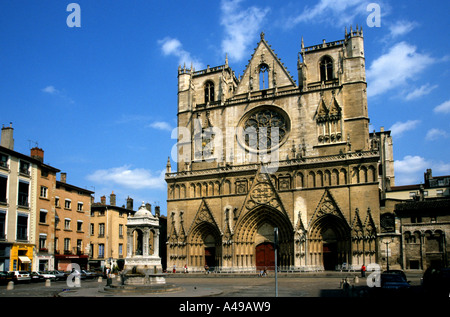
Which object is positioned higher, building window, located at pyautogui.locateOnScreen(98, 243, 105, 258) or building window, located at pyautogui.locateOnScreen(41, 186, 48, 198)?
building window, located at pyautogui.locateOnScreen(41, 186, 48, 198)

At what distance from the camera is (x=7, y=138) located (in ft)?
137

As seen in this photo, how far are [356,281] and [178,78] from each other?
3395 centimetres

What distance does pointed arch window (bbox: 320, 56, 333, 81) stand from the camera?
46.6 metres

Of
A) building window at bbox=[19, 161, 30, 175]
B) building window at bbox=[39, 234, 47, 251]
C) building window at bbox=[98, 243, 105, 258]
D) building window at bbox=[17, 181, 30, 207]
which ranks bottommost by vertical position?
building window at bbox=[98, 243, 105, 258]

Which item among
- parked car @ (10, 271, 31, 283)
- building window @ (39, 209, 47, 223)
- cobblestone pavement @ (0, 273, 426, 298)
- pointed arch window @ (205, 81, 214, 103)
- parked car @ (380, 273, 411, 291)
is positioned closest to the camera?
parked car @ (380, 273, 411, 291)

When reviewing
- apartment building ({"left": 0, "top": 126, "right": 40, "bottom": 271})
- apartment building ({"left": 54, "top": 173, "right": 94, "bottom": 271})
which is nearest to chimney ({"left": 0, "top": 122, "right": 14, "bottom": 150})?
apartment building ({"left": 0, "top": 126, "right": 40, "bottom": 271})

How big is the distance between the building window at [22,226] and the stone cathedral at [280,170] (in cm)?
1455

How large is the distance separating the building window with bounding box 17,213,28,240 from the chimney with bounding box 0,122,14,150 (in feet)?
22.0

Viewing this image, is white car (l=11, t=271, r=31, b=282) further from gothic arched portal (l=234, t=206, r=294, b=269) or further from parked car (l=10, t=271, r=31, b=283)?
gothic arched portal (l=234, t=206, r=294, b=269)

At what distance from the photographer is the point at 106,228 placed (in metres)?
53.9

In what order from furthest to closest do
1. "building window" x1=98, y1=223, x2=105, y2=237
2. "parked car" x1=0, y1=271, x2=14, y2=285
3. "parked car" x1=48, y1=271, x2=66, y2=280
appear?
"building window" x1=98, y1=223, x2=105, y2=237, "parked car" x1=48, y1=271, x2=66, y2=280, "parked car" x1=0, y1=271, x2=14, y2=285

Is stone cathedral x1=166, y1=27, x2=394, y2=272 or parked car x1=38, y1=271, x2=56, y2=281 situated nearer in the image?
parked car x1=38, y1=271, x2=56, y2=281

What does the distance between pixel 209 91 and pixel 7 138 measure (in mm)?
22280
